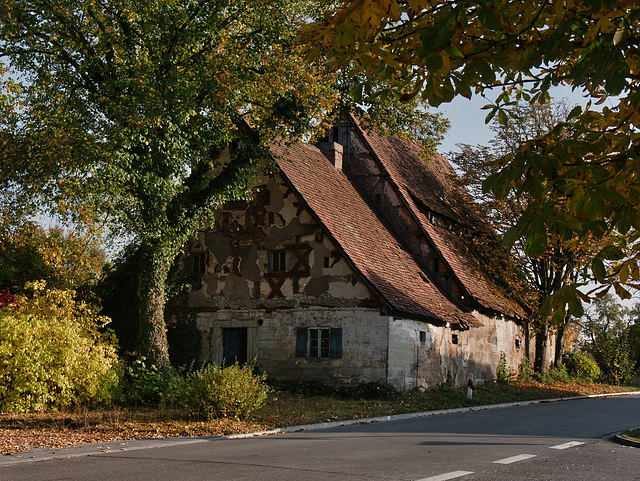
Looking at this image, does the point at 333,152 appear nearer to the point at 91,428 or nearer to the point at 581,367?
the point at 581,367

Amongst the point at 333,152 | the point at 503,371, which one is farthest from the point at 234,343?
the point at 503,371

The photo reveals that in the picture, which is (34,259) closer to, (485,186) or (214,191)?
(214,191)

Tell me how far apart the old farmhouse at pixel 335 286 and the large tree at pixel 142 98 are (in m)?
3.40

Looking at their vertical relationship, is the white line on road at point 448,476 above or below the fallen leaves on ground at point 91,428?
above

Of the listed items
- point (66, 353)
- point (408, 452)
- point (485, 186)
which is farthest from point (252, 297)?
point (485, 186)

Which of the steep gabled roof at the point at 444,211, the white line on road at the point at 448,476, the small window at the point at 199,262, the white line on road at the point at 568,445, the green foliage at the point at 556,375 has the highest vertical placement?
the steep gabled roof at the point at 444,211

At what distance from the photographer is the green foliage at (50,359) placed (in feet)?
52.3

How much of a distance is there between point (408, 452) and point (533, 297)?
23.3m

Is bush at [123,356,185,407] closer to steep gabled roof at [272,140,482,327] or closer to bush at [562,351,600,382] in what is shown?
steep gabled roof at [272,140,482,327]

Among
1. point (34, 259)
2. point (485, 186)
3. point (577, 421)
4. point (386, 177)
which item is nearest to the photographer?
point (485, 186)

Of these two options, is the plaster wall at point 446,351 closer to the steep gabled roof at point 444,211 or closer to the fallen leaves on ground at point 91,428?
the steep gabled roof at point 444,211

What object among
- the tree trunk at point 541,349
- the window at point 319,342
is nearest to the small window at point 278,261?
the window at point 319,342

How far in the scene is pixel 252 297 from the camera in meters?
24.4

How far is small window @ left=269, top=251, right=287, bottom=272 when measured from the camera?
24.0 metres
